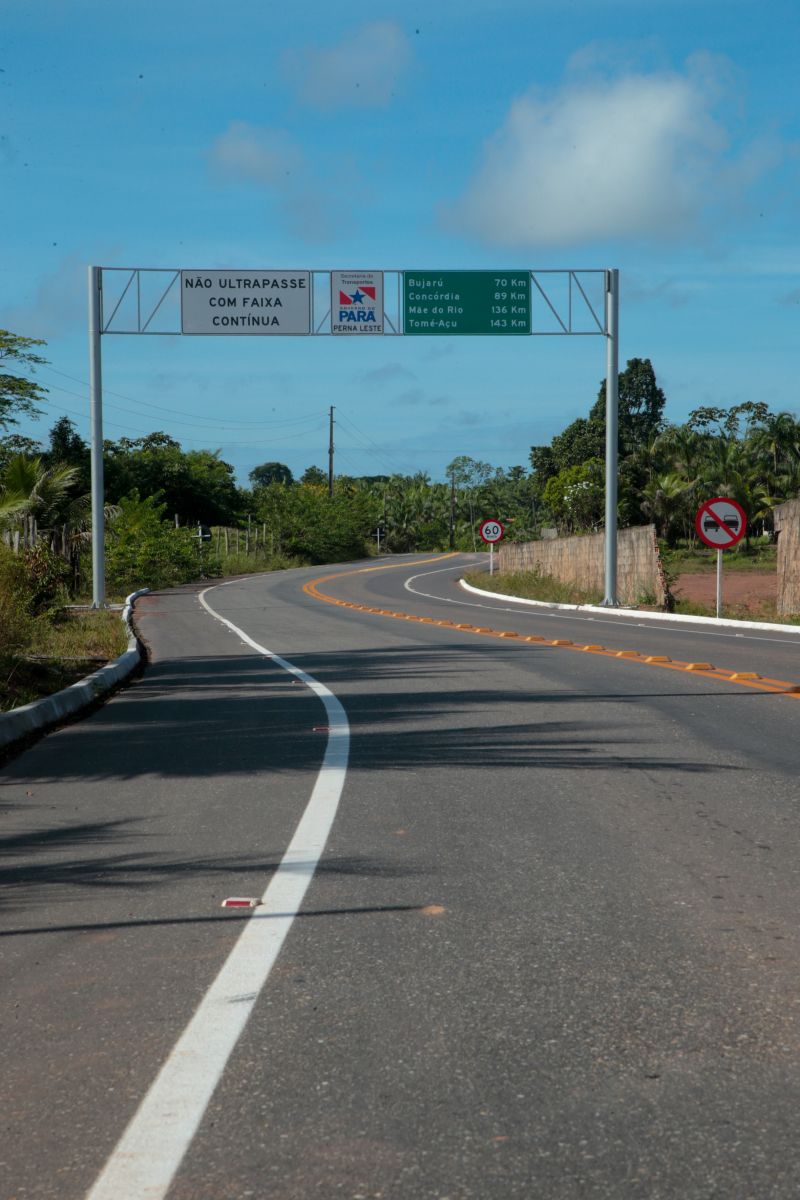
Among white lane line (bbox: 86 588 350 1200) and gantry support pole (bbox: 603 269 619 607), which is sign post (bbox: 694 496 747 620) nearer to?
gantry support pole (bbox: 603 269 619 607)

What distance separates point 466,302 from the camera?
1345 inches

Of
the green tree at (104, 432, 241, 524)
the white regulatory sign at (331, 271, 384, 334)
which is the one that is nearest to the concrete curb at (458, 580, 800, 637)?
the white regulatory sign at (331, 271, 384, 334)

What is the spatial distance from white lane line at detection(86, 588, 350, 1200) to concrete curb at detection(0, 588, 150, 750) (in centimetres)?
466

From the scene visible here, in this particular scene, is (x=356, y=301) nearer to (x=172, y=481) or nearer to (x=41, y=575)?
(x=41, y=575)

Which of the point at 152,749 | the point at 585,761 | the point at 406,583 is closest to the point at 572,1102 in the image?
the point at 585,761

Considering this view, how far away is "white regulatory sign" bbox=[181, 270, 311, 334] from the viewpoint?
33.3 meters

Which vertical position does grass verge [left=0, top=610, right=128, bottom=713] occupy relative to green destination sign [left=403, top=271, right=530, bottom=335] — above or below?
below

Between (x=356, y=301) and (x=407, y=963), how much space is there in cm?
2994

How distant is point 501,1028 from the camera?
4.15m

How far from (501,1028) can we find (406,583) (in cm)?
5448

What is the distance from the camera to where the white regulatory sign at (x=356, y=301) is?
33.4 m

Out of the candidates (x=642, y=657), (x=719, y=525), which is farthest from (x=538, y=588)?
(x=642, y=657)

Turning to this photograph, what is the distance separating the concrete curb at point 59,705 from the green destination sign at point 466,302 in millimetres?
18832

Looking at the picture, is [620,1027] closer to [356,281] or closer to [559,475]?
[356,281]
